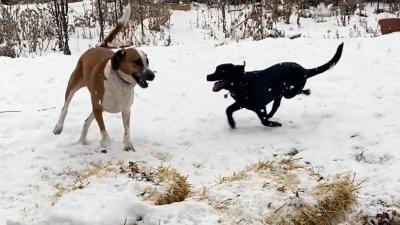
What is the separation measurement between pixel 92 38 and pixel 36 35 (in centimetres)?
160

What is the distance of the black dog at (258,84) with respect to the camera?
529 centimetres

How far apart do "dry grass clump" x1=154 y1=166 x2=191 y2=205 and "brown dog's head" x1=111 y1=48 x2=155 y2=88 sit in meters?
1.12

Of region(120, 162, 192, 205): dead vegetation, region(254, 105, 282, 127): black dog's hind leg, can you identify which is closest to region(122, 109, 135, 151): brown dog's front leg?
region(120, 162, 192, 205): dead vegetation

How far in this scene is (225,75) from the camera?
17.3 feet

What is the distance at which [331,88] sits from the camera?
6527 mm

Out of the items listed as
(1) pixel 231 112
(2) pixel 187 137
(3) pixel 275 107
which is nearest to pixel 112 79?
(2) pixel 187 137

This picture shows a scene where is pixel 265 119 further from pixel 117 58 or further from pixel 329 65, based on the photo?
pixel 117 58

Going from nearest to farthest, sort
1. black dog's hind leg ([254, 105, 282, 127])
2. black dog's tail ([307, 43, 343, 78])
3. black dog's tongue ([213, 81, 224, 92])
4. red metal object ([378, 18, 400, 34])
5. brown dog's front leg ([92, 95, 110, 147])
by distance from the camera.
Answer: brown dog's front leg ([92, 95, 110, 147]), black dog's tongue ([213, 81, 224, 92]), black dog's hind leg ([254, 105, 282, 127]), black dog's tail ([307, 43, 343, 78]), red metal object ([378, 18, 400, 34])

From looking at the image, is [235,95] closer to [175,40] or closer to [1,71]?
[1,71]

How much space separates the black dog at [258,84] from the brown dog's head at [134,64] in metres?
0.87

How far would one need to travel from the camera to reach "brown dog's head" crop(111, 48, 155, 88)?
458 cm

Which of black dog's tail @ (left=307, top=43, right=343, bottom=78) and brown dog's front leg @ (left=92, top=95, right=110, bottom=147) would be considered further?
black dog's tail @ (left=307, top=43, right=343, bottom=78)

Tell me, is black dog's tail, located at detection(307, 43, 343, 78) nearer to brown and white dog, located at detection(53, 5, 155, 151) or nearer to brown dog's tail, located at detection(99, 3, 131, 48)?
brown and white dog, located at detection(53, 5, 155, 151)

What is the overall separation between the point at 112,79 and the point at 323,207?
2.25m
